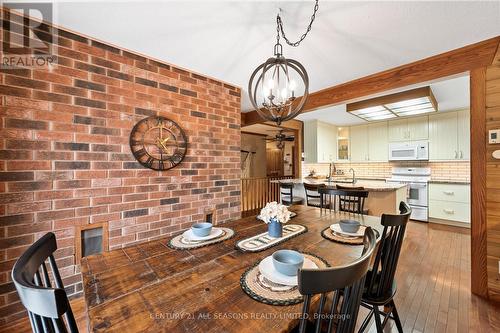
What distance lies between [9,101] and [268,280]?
201cm

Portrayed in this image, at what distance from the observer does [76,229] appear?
160cm

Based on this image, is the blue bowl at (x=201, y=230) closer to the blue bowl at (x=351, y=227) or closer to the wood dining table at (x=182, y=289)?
the wood dining table at (x=182, y=289)

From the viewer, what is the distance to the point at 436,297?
183 cm

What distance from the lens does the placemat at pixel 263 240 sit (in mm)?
1183

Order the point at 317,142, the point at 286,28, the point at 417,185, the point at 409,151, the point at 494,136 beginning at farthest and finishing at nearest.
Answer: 1. the point at 317,142
2. the point at 409,151
3. the point at 417,185
4. the point at 494,136
5. the point at 286,28

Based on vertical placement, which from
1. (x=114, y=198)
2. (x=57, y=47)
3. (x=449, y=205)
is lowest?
(x=449, y=205)

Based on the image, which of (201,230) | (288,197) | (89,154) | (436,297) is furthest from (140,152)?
(436,297)

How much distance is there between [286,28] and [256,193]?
163 inches

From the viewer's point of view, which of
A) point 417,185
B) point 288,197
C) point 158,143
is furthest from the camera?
point 417,185

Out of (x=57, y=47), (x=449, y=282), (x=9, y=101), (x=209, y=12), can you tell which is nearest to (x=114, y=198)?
(x=9, y=101)

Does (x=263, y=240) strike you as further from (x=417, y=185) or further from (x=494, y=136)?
(x=417, y=185)

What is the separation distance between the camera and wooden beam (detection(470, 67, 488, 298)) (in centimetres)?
180

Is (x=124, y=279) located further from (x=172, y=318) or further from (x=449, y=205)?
(x=449, y=205)

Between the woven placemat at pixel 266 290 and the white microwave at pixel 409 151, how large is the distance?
4.79m
